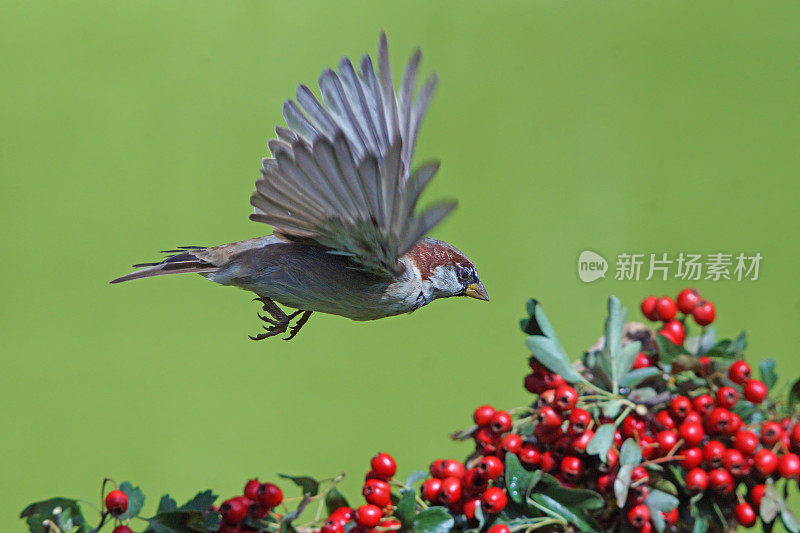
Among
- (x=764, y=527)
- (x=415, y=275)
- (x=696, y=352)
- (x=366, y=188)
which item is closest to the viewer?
(x=366, y=188)

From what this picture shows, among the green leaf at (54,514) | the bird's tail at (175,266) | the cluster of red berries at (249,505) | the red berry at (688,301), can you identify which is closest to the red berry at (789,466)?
the red berry at (688,301)

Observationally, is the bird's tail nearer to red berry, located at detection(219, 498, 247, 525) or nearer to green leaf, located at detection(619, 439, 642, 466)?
red berry, located at detection(219, 498, 247, 525)

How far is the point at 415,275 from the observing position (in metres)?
0.82

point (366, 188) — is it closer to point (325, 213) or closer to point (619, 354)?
point (325, 213)

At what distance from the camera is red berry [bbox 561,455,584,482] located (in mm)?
917

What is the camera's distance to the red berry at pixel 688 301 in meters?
1.06

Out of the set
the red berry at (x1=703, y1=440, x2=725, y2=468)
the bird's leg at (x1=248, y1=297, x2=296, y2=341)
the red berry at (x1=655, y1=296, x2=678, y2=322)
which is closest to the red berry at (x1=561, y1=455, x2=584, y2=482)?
the red berry at (x1=703, y1=440, x2=725, y2=468)

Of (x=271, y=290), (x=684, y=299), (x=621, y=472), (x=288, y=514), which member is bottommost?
(x=288, y=514)

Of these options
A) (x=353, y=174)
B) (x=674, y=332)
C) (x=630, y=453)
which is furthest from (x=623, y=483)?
(x=353, y=174)

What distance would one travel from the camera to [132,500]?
91 centimetres

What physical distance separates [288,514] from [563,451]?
0.32 metres

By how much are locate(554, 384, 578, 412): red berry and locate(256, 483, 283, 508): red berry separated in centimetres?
33

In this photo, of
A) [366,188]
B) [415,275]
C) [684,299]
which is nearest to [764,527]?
[684,299]

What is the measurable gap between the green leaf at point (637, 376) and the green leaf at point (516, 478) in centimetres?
16
